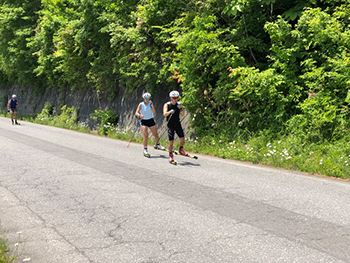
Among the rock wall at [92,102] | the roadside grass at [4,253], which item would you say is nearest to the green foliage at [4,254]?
the roadside grass at [4,253]

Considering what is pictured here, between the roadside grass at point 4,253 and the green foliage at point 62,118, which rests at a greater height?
the green foliage at point 62,118

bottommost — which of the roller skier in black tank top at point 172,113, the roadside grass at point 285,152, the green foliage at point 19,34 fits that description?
the roadside grass at point 285,152

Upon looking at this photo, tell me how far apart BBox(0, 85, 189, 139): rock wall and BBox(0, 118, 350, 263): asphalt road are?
6.79 metres

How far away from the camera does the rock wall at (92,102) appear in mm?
16781

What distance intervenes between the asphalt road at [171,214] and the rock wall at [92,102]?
6793mm

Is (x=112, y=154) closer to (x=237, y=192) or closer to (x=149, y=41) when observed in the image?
(x=237, y=192)

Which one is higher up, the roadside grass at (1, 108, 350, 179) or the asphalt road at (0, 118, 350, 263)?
the roadside grass at (1, 108, 350, 179)

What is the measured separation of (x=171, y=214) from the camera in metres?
5.41

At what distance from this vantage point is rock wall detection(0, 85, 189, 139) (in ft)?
55.1

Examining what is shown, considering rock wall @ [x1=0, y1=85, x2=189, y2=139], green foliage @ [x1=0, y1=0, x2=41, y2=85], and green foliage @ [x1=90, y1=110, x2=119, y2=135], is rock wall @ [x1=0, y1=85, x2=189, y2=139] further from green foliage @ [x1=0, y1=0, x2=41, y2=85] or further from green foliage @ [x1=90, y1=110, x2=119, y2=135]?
green foliage @ [x1=0, y1=0, x2=41, y2=85]

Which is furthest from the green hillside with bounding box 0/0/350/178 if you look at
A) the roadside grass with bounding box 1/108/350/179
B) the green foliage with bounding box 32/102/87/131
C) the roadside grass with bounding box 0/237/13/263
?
the roadside grass with bounding box 0/237/13/263

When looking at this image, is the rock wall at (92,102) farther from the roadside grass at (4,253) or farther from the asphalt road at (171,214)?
→ the roadside grass at (4,253)

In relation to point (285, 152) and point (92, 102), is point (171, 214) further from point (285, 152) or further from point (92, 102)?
point (92, 102)

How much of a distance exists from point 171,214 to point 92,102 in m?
18.7
